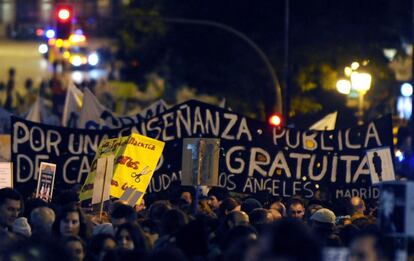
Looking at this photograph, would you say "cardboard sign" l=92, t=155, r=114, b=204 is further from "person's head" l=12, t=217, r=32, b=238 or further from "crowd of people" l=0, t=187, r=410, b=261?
"person's head" l=12, t=217, r=32, b=238

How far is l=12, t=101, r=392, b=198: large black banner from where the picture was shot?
17.9m

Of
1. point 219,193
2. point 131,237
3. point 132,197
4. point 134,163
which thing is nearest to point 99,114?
point 219,193

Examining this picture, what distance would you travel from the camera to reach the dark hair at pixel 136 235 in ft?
37.0

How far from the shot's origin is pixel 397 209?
32.2 feet

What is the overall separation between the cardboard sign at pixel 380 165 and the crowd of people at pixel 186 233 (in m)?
0.38

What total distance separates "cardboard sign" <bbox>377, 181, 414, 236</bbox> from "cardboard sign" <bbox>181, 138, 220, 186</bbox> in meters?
5.50

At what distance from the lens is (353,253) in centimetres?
831

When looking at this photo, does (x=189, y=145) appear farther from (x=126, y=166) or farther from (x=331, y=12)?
(x=331, y=12)

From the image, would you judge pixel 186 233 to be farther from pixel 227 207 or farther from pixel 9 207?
pixel 227 207

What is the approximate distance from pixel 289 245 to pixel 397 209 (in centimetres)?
266

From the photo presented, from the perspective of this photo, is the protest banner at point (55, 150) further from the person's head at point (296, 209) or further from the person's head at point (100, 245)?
the person's head at point (100, 245)

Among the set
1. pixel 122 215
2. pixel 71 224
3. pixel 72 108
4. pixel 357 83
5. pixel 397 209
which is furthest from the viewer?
pixel 357 83

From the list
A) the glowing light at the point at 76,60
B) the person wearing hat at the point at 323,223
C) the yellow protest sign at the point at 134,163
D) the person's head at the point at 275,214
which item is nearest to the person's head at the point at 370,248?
the person wearing hat at the point at 323,223

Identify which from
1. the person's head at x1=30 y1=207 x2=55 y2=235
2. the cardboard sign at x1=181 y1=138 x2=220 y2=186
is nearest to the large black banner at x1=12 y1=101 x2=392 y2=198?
the cardboard sign at x1=181 y1=138 x2=220 y2=186
